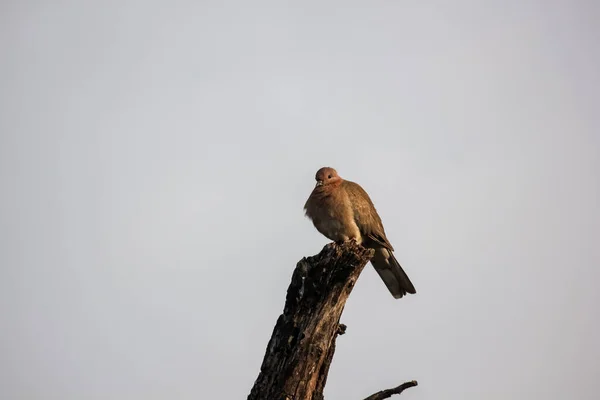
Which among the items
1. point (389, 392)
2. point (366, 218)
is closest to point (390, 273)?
point (366, 218)

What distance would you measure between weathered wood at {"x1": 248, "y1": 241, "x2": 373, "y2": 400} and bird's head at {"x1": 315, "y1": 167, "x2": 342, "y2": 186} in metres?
3.44

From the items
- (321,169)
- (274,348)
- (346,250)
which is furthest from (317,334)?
(321,169)

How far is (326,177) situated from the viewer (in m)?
9.39

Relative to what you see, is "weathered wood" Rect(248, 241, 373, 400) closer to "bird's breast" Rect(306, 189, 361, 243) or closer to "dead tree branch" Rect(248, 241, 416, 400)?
"dead tree branch" Rect(248, 241, 416, 400)

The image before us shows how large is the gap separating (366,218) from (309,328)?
153 inches

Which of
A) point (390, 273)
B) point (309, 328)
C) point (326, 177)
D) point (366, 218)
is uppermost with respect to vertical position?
point (326, 177)

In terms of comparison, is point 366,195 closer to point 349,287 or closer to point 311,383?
point 349,287

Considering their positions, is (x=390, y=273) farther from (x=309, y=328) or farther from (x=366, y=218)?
(x=309, y=328)

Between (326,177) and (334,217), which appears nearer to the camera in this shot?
(334,217)

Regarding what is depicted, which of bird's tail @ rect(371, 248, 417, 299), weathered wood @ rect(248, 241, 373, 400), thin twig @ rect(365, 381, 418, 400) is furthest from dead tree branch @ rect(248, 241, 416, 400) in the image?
bird's tail @ rect(371, 248, 417, 299)

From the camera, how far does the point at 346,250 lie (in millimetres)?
5859

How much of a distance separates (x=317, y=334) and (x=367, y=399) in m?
0.63

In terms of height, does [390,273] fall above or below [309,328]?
above

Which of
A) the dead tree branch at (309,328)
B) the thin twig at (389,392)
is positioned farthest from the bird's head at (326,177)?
the thin twig at (389,392)
